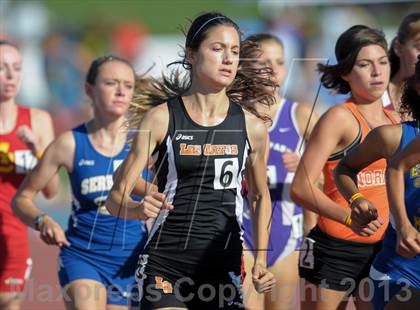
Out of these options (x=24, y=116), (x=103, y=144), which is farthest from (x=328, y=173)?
(x=24, y=116)

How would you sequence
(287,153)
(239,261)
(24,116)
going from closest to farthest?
1. (239,261)
2. (287,153)
3. (24,116)

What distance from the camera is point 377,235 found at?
5.77 metres

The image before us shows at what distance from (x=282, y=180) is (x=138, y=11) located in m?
17.2

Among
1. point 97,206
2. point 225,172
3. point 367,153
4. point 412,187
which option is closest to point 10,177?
point 97,206

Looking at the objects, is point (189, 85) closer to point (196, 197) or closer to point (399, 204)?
point (196, 197)

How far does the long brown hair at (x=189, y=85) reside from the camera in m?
5.09

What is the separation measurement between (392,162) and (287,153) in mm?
2461

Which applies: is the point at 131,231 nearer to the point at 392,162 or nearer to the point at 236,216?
the point at 236,216

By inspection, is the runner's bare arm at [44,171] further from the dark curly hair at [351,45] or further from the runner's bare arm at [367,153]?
the runner's bare arm at [367,153]

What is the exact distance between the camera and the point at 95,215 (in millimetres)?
6441

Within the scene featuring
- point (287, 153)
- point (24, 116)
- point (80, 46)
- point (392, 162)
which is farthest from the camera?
point (80, 46)

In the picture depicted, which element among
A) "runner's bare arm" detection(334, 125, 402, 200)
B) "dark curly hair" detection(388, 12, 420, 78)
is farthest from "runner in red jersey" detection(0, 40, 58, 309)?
"runner's bare arm" detection(334, 125, 402, 200)

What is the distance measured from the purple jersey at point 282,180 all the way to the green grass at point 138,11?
53.4ft

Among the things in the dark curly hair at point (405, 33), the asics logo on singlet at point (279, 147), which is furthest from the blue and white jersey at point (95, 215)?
the dark curly hair at point (405, 33)
